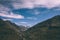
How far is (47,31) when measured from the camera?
114312mm

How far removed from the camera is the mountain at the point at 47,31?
107m

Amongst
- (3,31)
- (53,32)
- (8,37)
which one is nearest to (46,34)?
(53,32)

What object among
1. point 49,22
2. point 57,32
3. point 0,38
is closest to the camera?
point 57,32

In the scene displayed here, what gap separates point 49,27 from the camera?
11944cm

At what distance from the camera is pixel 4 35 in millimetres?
120938

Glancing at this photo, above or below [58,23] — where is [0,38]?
below

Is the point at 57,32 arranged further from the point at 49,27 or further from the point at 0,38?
the point at 0,38

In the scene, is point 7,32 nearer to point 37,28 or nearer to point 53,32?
point 37,28

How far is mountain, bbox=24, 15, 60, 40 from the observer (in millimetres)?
106800

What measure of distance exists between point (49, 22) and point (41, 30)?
26.9 ft

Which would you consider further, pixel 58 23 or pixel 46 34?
pixel 58 23

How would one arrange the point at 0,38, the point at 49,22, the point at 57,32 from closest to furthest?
the point at 57,32
the point at 0,38
the point at 49,22

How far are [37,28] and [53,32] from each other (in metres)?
15.5

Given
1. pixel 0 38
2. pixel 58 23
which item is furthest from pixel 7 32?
pixel 58 23
